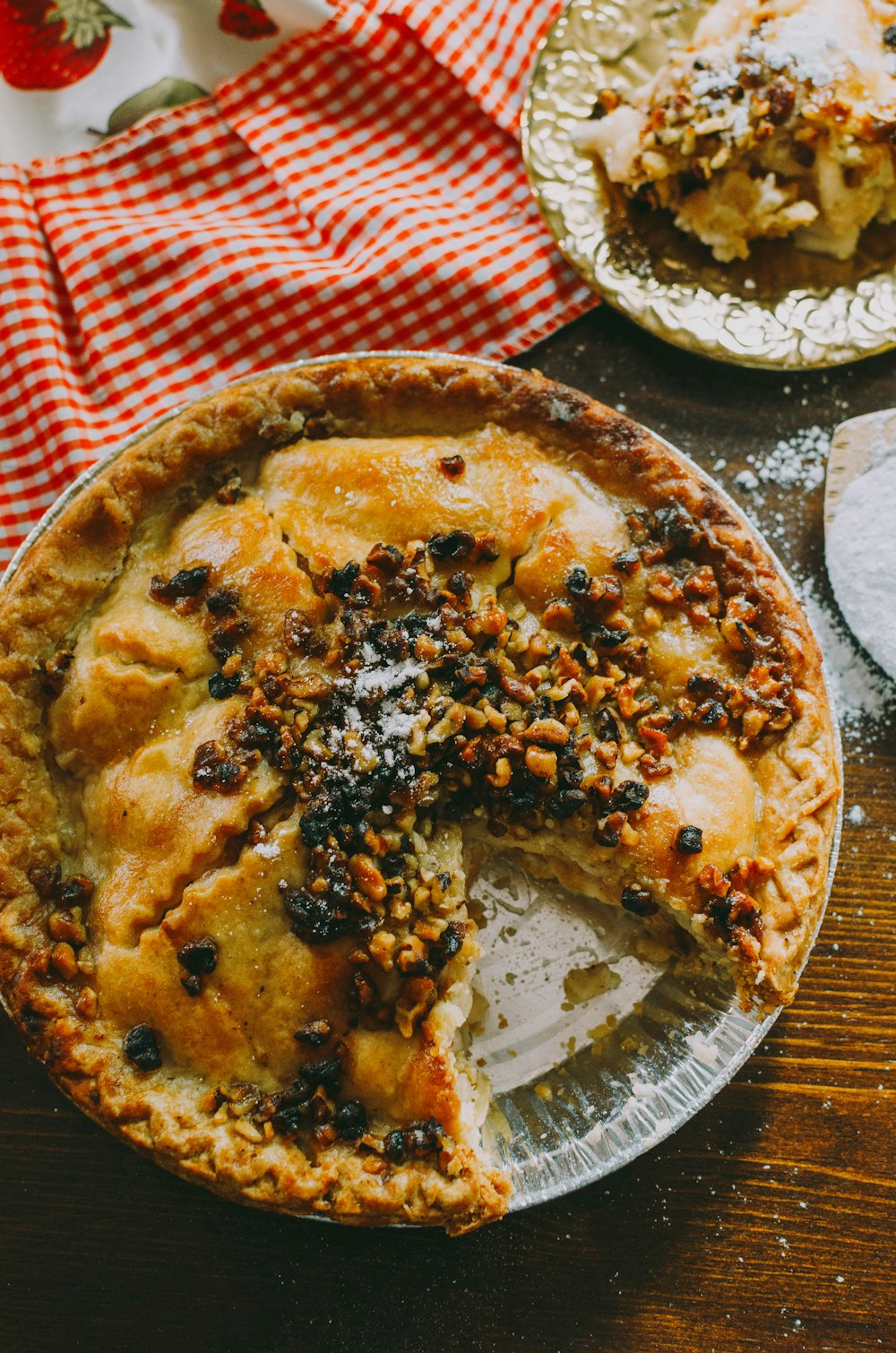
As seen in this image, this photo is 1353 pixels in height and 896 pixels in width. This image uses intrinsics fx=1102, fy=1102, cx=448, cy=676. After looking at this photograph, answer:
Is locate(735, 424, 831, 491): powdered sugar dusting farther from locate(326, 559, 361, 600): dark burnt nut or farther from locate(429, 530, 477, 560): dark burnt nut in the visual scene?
locate(326, 559, 361, 600): dark burnt nut

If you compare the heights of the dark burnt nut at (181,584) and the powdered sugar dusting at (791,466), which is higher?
the dark burnt nut at (181,584)

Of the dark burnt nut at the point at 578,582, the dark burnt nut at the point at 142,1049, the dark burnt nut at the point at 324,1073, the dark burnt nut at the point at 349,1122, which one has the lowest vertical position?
the dark burnt nut at the point at 349,1122

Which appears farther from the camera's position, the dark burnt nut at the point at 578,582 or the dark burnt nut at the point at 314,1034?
the dark burnt nut at the point at 578,582

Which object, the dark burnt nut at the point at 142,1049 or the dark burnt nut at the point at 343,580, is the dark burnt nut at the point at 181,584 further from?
the dark burnt nut at the point at 142,1049

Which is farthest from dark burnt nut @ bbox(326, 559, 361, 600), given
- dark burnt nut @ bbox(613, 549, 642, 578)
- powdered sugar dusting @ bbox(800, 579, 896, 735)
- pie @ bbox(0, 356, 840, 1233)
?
powdered sugar dusting @ bbox(800, 579, 896, 735)

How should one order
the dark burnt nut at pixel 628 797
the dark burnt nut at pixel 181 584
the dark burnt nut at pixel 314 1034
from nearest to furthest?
1. the dark burnt nut at pixel 314 1034
2. the dark burnt nut at pixel 628 797
3. the dark burnt nut at pixel 181 584

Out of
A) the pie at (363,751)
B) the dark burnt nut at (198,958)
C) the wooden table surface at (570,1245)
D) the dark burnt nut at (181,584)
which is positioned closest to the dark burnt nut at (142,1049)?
the pie at (363,751)

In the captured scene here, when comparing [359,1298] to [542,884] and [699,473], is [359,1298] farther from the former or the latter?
[699,473]
